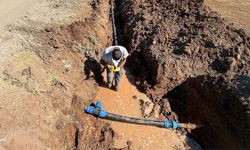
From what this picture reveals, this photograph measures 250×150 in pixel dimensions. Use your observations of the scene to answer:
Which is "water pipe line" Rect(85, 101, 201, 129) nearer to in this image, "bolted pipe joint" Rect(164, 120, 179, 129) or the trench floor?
"bolted pipe joint" Rect(164, 120, 179, 129)

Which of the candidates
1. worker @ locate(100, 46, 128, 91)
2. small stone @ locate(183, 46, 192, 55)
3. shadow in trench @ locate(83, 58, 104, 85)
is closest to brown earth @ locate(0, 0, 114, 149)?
shadow in trench @ locate(83, 58, 104, 85)

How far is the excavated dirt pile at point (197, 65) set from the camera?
8.97 metres

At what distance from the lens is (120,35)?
12.9m

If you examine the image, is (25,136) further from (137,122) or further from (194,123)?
(194,123)

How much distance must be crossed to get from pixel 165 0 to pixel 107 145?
249 inches

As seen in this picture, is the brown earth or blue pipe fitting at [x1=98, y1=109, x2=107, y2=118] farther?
blue pipe fitting at [x1=98, y1=109, x2=107, y2=118]

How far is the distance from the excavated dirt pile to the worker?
2.88ft

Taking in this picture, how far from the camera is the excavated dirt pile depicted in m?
8.97

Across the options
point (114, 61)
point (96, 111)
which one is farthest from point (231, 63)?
point (96, 111)

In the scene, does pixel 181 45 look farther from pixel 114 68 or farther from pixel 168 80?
pixel 114 68

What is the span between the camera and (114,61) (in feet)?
31.9

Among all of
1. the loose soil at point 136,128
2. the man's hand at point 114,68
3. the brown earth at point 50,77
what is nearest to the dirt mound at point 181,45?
the loose soil at point 136,128

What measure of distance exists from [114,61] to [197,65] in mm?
2371

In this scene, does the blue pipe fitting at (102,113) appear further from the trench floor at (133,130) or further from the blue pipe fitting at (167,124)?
the blue pipe fitting at (167,124)
